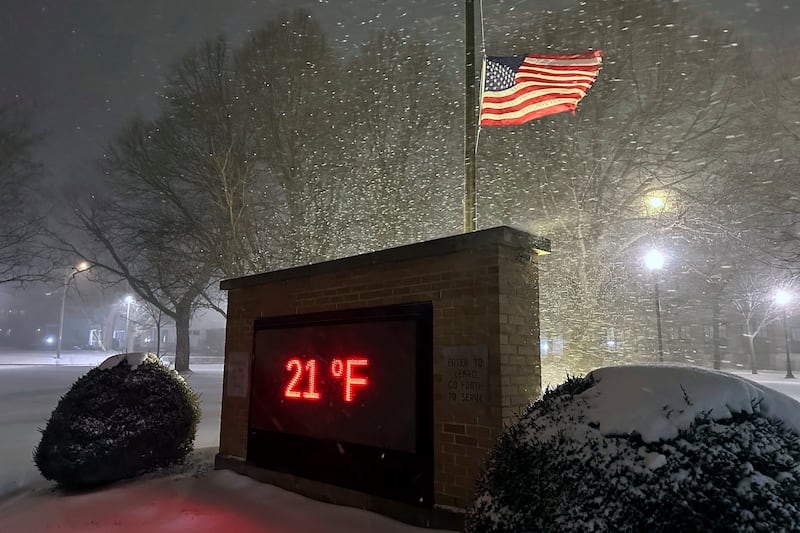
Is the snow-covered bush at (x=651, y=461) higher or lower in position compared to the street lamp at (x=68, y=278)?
lower

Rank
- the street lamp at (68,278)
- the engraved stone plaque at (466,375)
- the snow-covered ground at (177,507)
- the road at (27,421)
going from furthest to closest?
the street lamp at (68,278) < the road at (27,421) < the snow-covered ground at (177,507) < the engraved stone plaque at (466,375)

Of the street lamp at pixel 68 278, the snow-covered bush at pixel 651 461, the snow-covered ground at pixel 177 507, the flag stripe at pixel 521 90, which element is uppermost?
the flag stripe at pixel 521 90

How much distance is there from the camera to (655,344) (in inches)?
982

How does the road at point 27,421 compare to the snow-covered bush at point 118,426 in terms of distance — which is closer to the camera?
the snow-covered bush at point 118,426

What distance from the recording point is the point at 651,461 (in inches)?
84.8

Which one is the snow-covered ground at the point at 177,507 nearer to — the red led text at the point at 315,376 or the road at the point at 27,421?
the road at the point at 27,421

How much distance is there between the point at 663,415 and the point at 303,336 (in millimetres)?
4688

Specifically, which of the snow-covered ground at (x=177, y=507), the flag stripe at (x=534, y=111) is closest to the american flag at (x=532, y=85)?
the flag stripe at (x=534, y=111)

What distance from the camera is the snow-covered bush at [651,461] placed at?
196cm

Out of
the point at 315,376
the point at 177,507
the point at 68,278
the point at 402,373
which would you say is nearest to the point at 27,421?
the point at 177,507

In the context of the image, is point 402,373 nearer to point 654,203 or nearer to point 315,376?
point 315,376

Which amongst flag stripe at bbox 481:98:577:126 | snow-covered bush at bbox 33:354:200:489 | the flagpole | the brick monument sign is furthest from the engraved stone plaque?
flag stripe at bbox 481:98:577:126

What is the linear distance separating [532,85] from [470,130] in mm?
1212

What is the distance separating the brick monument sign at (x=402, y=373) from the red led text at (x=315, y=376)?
2 centimetres
